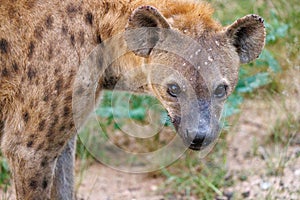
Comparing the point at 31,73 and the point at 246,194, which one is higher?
the point at 31,73

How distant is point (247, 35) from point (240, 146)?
7.24ft

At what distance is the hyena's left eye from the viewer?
4.77m

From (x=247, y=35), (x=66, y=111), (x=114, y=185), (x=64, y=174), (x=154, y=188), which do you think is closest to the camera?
(x=66, y=111)

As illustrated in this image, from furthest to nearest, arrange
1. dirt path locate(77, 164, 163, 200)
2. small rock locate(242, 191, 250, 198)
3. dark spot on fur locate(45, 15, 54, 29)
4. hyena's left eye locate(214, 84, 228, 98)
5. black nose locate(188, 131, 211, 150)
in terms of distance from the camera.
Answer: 1. dirt path locate(77, 164, 163, 200)
2. small rock locate(242, 191, 250, 198)
3. dark spot on fur locate(45, 15, 54, 29)
4. hyena's left eye locate(214, 84, 228, 98)
5. black nose locate(188, 131, 211, 150)

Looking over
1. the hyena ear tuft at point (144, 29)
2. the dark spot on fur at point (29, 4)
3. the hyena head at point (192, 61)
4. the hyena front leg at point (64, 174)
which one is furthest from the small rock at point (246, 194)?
the dark spot on fur at point (29, 4)

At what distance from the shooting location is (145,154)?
6.89 m

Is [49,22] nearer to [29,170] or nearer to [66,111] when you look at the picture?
[66,111]

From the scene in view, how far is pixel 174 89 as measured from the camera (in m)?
4.80

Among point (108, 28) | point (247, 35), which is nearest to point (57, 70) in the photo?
point (108, 28)

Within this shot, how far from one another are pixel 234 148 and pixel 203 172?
0.55 m

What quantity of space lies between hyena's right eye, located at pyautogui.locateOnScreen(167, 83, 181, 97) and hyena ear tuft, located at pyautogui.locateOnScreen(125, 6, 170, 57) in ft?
0.87

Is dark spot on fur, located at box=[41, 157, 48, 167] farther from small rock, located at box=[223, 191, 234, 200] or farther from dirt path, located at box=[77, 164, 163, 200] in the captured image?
small rock, located at box=[223, 191, 234, 200]

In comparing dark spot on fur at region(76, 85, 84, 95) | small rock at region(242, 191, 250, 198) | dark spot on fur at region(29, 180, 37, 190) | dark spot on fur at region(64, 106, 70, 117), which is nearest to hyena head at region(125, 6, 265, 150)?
dark spot on fur at region(76, 85, 84, 95)

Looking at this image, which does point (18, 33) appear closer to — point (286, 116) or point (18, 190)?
point (18, 190)
